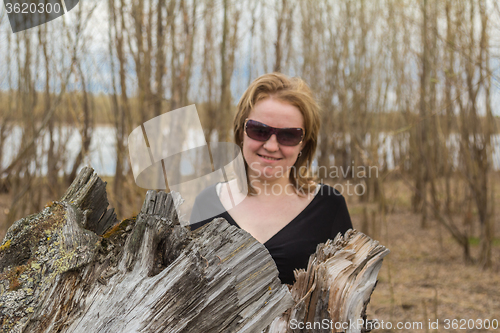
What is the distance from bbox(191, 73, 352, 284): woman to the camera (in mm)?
1690

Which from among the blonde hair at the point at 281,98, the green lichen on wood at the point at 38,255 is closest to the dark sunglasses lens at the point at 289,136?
the blonde hair at the point at 281,98

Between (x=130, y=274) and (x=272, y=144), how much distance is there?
96 centimetres

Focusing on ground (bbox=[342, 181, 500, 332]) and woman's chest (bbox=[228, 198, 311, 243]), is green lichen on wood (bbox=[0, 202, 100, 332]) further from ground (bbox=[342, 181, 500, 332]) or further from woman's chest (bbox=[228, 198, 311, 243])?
ground (bbox=[342, 181, 500, 332])

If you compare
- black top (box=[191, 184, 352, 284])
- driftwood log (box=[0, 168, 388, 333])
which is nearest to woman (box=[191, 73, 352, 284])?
black top (box=[191, 184, 352, 284])

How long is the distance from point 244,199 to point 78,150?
13.7 ft

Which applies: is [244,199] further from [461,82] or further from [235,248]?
[461,82]

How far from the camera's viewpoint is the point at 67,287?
83 cm

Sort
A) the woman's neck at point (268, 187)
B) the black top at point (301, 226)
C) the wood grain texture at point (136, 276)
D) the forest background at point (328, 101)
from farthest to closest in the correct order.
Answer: the forest background at point (328, 101)
the woman's neck at point (268, 187)
the black top at point (301, 226)
the wood grain texture at point (136, 276)

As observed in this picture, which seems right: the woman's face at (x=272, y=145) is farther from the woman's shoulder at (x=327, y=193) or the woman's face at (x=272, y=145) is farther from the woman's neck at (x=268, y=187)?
the woman's shoulder at (x=327, y=193)

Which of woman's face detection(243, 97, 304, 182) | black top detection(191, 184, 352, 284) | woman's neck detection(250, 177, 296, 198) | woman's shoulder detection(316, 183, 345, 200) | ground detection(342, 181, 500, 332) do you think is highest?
woman's face detection(243, 97, 304, 182)

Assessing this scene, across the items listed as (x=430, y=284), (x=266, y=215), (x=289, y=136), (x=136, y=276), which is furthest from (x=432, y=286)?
(x=136, y=276)

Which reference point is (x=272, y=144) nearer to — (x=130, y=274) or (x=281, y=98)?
(x=281, y=98)

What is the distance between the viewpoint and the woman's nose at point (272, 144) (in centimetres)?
167

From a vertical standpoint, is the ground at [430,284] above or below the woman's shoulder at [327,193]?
below
